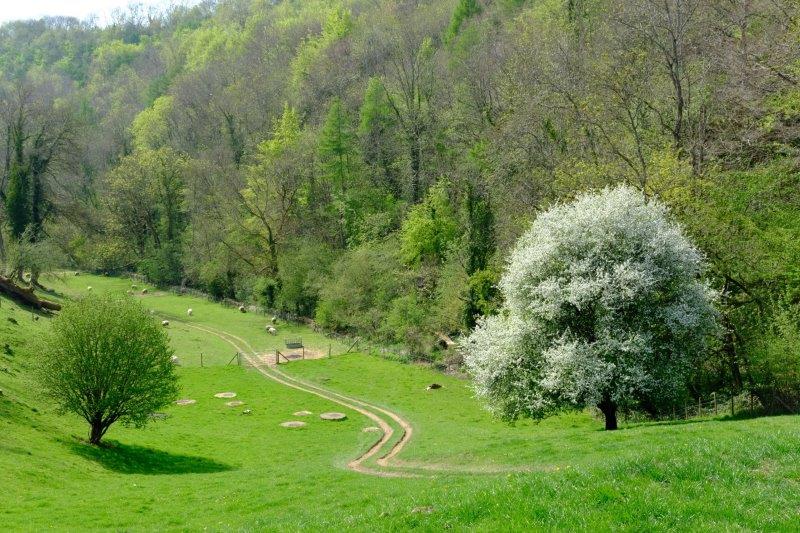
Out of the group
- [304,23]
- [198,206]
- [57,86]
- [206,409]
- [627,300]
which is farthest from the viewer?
[57,86]

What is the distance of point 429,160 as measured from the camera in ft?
287

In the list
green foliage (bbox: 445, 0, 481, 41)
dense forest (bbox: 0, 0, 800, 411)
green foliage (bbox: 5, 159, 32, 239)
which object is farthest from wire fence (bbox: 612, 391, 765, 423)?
green foliage (bbox: 445, 0, 481, 41)

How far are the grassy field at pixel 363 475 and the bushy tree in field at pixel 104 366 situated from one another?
1710 millimetres

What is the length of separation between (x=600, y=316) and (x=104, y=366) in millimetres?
25021

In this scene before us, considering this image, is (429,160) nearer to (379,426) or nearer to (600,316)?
(379,426)

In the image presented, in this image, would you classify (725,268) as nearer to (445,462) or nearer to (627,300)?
(627,300)

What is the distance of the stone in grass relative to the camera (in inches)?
1818

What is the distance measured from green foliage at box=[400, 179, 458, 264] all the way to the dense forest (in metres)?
0.25

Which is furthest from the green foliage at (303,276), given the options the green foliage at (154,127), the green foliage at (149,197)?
the green foliage at (154,127)

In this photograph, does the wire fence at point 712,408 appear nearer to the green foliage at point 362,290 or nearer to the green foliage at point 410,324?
the green foliage at point 410,324

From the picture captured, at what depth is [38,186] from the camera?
278 feet

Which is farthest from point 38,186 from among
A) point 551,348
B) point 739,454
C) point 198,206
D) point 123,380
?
point 739,454

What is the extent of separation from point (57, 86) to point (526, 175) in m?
174

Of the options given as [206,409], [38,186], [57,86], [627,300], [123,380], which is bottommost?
[206,409]
